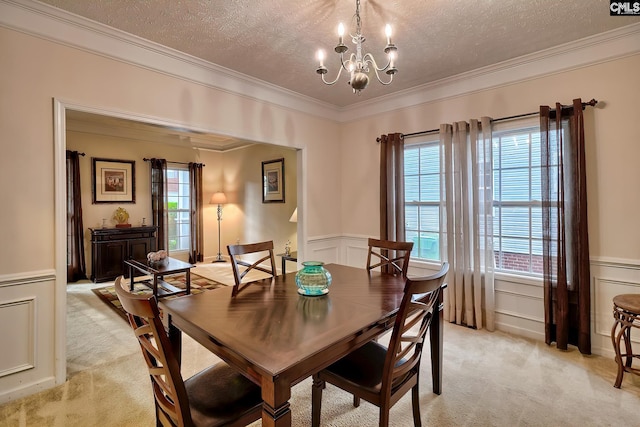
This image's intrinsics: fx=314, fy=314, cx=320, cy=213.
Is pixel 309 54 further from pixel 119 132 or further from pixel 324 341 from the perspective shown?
pixel 119 132

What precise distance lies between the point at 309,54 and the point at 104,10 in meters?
1.57

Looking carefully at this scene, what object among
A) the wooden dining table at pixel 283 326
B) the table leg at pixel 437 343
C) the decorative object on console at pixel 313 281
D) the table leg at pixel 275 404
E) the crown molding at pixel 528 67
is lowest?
the table leg at pixel 437 343

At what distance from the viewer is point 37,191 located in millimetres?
2221

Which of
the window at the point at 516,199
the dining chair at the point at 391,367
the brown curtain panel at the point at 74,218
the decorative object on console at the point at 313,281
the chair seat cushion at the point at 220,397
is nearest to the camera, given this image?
the chair seat cushion at the point at 220,397

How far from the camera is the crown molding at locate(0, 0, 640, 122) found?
221cm

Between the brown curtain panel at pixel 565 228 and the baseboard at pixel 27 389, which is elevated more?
the brown curtain panel at pixel 565 228

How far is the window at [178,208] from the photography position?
648cm

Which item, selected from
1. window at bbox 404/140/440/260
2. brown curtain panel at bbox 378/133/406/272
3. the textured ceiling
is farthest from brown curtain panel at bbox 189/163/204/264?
window at bbox 404/140/440/260

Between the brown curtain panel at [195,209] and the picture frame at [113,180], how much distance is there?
42.7 inches

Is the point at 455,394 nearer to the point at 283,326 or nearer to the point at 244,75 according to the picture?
the point at 283,326

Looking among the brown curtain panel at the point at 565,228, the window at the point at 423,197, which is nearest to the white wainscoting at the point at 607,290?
the brown curtain panel at the point at 565,228

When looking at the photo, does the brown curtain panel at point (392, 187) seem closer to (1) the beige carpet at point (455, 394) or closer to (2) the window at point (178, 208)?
(1) the beige carpet at point (455, 394)

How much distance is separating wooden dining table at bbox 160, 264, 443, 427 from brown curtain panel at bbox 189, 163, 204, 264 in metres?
5.01

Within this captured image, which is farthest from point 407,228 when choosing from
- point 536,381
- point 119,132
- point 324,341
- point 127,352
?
point 119,132
